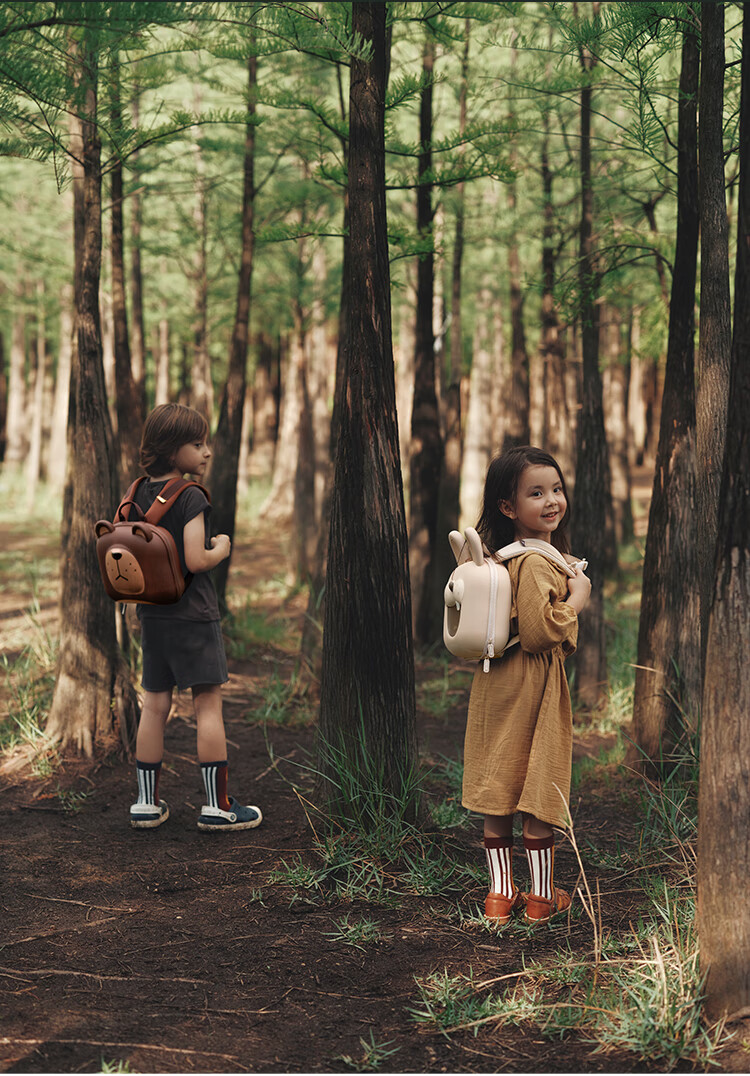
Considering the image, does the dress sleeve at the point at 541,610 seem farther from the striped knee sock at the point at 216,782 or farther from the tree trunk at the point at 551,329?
the tree trunk at the point at 551,329

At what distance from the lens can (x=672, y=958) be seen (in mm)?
2850

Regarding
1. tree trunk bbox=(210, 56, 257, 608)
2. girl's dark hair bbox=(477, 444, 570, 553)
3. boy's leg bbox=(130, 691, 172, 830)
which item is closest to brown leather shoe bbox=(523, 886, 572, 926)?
girl's dark hair bbox=(477, 444, 570, 553)

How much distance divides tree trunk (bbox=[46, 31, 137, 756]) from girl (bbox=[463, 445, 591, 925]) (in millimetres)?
2390

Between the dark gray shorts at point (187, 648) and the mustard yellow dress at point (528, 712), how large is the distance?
4.45 ft

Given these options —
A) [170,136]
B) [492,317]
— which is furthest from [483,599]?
[492,317]

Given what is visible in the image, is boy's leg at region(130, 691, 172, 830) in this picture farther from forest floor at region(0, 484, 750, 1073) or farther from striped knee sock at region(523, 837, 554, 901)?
striped knee sock at region(523, 837, 554, 901)

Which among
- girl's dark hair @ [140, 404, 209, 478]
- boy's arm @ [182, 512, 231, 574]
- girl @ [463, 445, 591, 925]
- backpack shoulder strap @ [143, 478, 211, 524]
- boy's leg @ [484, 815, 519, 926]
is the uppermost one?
girl's dark hair @ [140, 404, 209, 478]

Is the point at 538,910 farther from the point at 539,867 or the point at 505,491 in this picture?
the point at 505,491

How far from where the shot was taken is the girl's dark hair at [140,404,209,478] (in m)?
4.33

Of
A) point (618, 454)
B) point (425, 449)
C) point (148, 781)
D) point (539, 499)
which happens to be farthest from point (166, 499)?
point (618, 454)

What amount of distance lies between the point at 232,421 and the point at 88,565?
10.6 ft

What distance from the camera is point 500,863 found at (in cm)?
347

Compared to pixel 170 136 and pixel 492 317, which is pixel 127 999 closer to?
pixel 170 136

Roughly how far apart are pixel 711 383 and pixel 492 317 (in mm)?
14403
